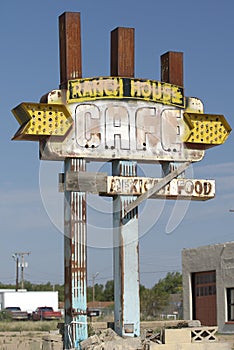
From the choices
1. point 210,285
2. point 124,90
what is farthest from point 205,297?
point 124,90

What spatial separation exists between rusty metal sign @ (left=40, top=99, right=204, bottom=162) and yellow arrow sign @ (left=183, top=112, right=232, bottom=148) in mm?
129

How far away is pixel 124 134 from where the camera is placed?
19.7 metres

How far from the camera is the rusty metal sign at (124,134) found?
19266 mm

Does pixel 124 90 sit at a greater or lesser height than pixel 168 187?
greater

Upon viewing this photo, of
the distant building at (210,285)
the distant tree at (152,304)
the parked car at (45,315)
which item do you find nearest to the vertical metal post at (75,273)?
the distant building at (210,285)

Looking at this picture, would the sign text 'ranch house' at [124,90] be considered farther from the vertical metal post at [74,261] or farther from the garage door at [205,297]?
the garage door at [205,297]

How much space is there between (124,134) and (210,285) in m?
25.4

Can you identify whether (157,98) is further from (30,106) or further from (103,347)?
(103,347)

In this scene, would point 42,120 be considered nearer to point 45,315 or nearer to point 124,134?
point 124,134

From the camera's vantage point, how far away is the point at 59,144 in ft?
62.7

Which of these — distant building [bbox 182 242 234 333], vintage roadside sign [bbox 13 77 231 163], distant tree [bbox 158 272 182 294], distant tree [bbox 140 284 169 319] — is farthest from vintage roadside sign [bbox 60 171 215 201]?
distant tree [bbox 158 272 182 294]

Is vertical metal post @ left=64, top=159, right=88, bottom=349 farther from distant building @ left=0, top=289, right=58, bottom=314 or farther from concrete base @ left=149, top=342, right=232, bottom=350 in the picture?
distant building @ left=0, top=289, right=58, bottom=314

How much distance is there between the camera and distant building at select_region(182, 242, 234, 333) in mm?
41938

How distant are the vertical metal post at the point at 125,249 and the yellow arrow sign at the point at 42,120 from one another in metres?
1.64
